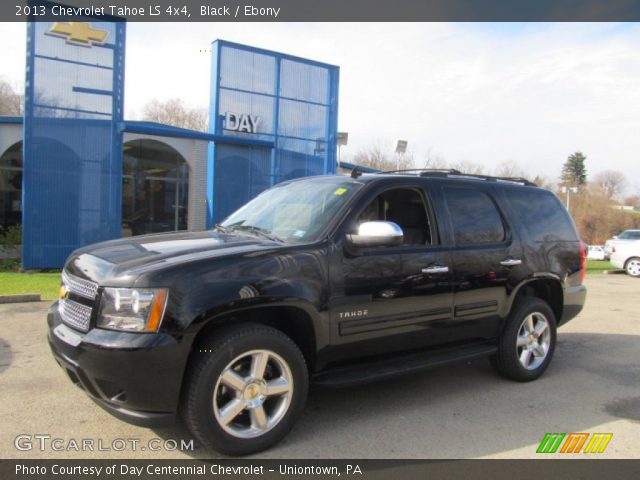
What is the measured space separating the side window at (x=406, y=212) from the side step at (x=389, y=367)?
948 millimetres

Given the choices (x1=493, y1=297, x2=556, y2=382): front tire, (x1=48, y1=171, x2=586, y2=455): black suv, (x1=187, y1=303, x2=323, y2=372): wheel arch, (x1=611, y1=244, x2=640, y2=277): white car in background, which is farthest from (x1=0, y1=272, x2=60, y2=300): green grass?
(x1=611, y1=244, x2=640, y2=277): white car in background

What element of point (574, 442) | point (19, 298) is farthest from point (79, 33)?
point (574, 442)

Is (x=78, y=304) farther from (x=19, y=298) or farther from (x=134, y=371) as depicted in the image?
(x=19, y=298)

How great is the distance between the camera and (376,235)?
3779 mm

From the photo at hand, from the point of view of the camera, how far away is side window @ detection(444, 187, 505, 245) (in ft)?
15.3

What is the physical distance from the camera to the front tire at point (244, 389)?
3.21m

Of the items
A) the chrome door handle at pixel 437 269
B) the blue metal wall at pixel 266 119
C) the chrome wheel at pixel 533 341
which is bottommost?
the chrome wheel at pixel 533 341

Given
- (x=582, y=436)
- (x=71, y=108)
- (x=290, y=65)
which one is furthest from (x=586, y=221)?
(x=582, y=436)

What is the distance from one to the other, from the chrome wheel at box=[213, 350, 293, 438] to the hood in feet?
2.36

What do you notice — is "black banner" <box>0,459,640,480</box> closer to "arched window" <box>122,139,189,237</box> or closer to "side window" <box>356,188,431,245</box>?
"side window" <box>356,188,431,245</box>

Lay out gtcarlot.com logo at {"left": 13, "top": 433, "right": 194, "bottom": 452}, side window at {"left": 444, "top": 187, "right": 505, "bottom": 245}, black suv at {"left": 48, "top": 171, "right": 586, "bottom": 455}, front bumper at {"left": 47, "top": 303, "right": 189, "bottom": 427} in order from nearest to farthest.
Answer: front bumper at {"left": 47, "top": 303, "right": 189, "bottom": 427} → black suv at {"left": 48, "top": 171, "right": 586, "bottom": 455} → gtcarlot.com logo at {"left": 13, "top": 433, "right": 194, "bottom": 452} → side window at {"left": 444, "top": 187, "right": 505, "bottom": 245}

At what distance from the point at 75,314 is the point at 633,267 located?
18256 millimetres

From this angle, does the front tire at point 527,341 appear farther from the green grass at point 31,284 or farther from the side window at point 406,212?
the green grass at point 31,284

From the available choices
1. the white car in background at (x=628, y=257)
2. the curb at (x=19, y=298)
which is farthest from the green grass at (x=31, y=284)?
the white car in background at (x=628, y=257)
